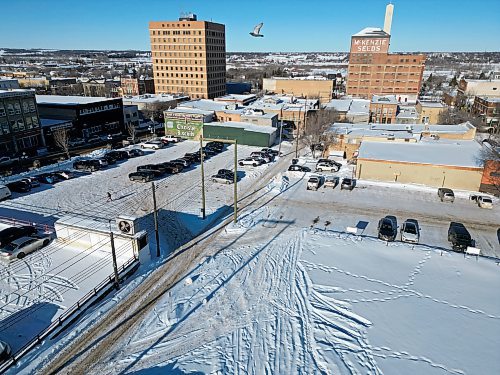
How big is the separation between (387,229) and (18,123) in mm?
38887

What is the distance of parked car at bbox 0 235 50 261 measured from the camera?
17266mm

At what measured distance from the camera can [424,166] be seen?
2811 centimetres

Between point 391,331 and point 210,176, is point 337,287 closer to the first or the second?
point 391,331

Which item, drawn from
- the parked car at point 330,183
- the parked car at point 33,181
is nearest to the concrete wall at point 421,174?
the parked car at point 330,183

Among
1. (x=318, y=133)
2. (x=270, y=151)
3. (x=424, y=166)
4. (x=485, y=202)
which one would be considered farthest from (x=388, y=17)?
(x=485, y=202)

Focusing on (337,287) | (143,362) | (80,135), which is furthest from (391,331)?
(80,135)

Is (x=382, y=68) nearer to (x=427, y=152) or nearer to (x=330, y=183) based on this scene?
(x=427, y=152)

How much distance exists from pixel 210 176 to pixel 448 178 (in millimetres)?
20476

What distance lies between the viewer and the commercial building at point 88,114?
→ 44.0 metres

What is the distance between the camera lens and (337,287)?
15.0 metres

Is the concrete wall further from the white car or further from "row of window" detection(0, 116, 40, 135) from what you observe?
"row of window" detection(0, 116, 40, 135)

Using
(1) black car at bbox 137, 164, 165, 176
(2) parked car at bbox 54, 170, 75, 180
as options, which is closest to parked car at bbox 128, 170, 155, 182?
(1) black car at bbox 137, 164, 165, 176

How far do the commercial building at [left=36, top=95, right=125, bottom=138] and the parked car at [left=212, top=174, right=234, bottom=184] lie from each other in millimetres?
25079

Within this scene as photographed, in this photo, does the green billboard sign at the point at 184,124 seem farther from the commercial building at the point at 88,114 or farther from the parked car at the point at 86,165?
the parked car at the point at 86,165
